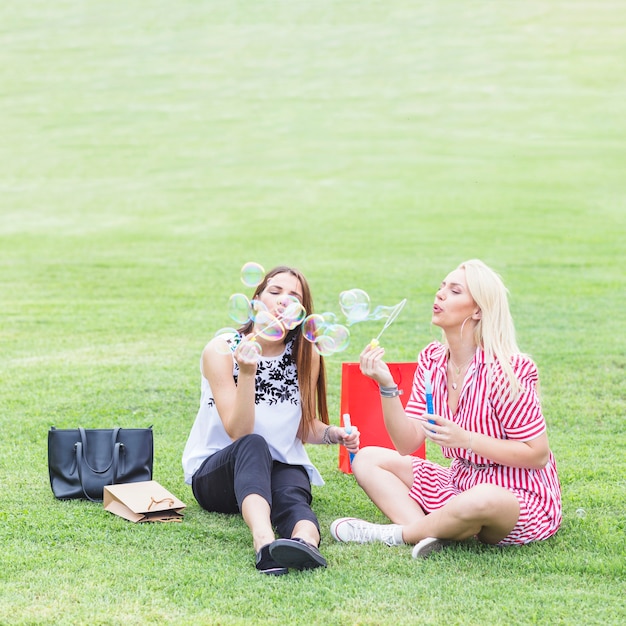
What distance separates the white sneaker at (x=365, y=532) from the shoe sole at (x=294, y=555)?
372 millimetres

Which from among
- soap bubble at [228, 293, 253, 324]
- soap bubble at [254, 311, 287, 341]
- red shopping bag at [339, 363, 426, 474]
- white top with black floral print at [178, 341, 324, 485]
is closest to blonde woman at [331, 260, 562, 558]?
white top with black floral print at [178, 341, 324, 485]

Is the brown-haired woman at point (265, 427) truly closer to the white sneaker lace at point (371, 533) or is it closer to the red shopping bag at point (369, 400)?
the white sneaker lace at point (371, 533)

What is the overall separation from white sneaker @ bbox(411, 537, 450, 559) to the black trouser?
42 cm

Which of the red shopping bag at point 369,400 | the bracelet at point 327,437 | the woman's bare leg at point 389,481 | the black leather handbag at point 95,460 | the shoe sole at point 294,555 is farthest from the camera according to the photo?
the red shopping bag at point 369,400

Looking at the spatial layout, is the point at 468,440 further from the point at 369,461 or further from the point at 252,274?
the point at 252,274

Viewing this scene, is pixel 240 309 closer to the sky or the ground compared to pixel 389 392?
closer to the sky

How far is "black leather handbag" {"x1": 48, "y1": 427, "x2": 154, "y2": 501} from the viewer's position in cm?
436

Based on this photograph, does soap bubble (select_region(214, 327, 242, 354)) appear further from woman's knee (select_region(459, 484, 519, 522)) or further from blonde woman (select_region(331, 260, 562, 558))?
woman's knee (select_region(459, 484, 519, 522))

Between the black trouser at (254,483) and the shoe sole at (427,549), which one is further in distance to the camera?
the black trouser at (254,483)

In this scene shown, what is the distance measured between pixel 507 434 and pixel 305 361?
3.25 ft

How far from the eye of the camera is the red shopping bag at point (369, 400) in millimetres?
4832

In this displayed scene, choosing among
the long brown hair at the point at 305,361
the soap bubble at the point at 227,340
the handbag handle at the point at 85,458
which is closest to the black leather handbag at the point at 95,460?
the handbag handle at the point at 85,458

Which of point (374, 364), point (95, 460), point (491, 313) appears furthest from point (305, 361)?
point (95, 460)

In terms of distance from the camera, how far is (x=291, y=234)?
1477 centimetres
